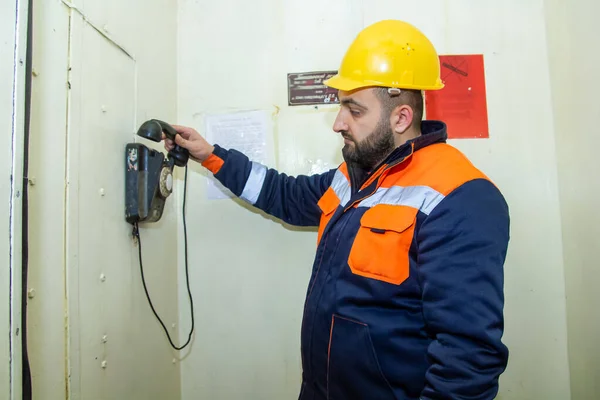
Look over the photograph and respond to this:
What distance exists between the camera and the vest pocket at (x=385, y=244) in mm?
759

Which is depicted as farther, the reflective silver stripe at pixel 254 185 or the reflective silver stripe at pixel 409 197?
the reflective silver stripe at pixel 254 185

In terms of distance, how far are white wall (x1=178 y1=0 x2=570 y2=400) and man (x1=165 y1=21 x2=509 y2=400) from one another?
35cm

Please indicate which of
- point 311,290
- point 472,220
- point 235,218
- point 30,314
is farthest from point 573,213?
point 30,314

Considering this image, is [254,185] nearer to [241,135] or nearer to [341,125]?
[241,135]

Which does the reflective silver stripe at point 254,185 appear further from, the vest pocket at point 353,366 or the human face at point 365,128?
the vest pocket at point 353,366

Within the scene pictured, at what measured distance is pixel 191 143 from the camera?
1078 millimetres

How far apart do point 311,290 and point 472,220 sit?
45 centimetres

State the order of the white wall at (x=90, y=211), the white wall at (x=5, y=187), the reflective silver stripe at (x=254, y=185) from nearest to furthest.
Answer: the white wall at (x=5, y=187), the white wall at (x=90, y=211), the reflective silver stripe at (x=254, y=185)

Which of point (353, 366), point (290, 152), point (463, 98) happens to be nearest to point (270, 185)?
point (290, 152)

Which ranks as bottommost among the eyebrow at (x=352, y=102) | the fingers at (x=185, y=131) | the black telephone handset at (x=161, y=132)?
the black telephone handset at (x=161, y=132)

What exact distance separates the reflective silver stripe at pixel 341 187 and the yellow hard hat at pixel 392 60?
292mm

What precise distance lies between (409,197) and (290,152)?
2.09 ft

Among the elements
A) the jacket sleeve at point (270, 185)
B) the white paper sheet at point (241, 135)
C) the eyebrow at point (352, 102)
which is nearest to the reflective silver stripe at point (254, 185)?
the jacket sleeve at point (270, 185)

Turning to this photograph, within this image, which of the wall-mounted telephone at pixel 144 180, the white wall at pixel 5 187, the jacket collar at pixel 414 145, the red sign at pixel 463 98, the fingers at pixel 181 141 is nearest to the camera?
the white wall at pixel 5 187
